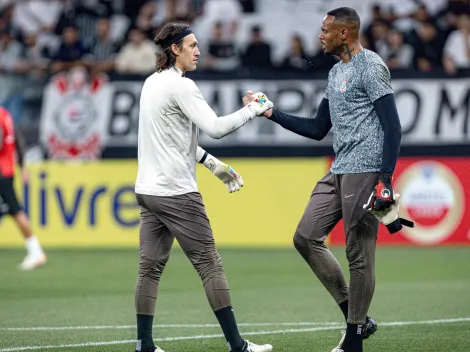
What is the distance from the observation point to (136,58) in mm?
20344

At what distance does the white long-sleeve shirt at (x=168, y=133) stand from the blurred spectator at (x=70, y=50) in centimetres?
1272

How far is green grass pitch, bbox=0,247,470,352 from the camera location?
915 centimetres

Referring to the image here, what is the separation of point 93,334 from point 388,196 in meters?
3.19

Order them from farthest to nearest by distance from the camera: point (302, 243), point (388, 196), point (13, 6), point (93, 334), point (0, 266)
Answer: point (13, 6) < point (0, 266) < point (93, 334) < point (302, 243) < point (388, 196)

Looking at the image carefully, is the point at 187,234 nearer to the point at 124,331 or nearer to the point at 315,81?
the point at 124,331

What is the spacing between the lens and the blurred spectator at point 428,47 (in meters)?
20.0

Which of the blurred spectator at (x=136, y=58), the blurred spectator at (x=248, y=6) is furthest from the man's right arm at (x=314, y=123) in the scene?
the blurred spectator at (x=248, y=6)

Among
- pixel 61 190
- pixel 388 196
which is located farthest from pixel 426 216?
pixel 388 196

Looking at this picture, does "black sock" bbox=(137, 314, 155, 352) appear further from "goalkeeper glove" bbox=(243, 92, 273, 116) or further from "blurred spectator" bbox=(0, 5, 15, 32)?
"blurred spectator" bbox=(0, 5, 15, 32)

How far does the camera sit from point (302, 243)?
8.45 metres

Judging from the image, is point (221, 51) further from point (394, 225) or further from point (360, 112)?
point (394, 225)

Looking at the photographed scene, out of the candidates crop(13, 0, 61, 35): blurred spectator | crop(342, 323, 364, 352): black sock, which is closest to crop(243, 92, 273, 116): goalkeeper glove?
crop(342, 323, 364, 352): black sock

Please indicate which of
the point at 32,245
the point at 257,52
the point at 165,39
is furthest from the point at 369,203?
the point at 257,52

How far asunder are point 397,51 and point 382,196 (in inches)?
502
